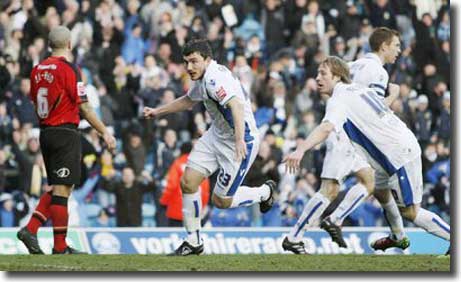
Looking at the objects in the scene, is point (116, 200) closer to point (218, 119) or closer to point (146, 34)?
point (146, 34)

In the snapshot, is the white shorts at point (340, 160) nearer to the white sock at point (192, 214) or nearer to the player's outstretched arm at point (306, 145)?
the white sock at point (192, 214)

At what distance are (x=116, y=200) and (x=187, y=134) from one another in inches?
49.2

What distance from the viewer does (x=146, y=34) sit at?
52.6 feet

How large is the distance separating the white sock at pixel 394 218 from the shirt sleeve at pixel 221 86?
1.54 meters

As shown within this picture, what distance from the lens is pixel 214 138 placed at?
9.52m

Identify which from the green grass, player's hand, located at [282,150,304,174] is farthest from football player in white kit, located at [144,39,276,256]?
player's hand, located at [282,150,304,174]

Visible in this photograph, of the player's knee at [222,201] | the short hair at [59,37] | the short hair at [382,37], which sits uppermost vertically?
the short hair at [59,37]

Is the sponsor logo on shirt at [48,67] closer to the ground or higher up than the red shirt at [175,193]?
higher up

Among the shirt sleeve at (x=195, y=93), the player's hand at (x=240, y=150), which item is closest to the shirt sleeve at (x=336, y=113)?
the player's hand at (x=240, y=150)

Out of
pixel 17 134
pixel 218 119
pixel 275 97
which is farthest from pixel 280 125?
pixel 218 119

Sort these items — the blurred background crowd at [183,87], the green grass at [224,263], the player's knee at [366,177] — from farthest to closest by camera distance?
the blurred background crowd at [183,87], the player's knee at [366,177], the green grass at [224,263]

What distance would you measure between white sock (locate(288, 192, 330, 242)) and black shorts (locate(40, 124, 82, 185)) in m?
1.68

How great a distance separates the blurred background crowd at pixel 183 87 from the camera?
1373cm

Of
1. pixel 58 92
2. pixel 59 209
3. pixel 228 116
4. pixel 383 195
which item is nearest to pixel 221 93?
pixel 228 116
